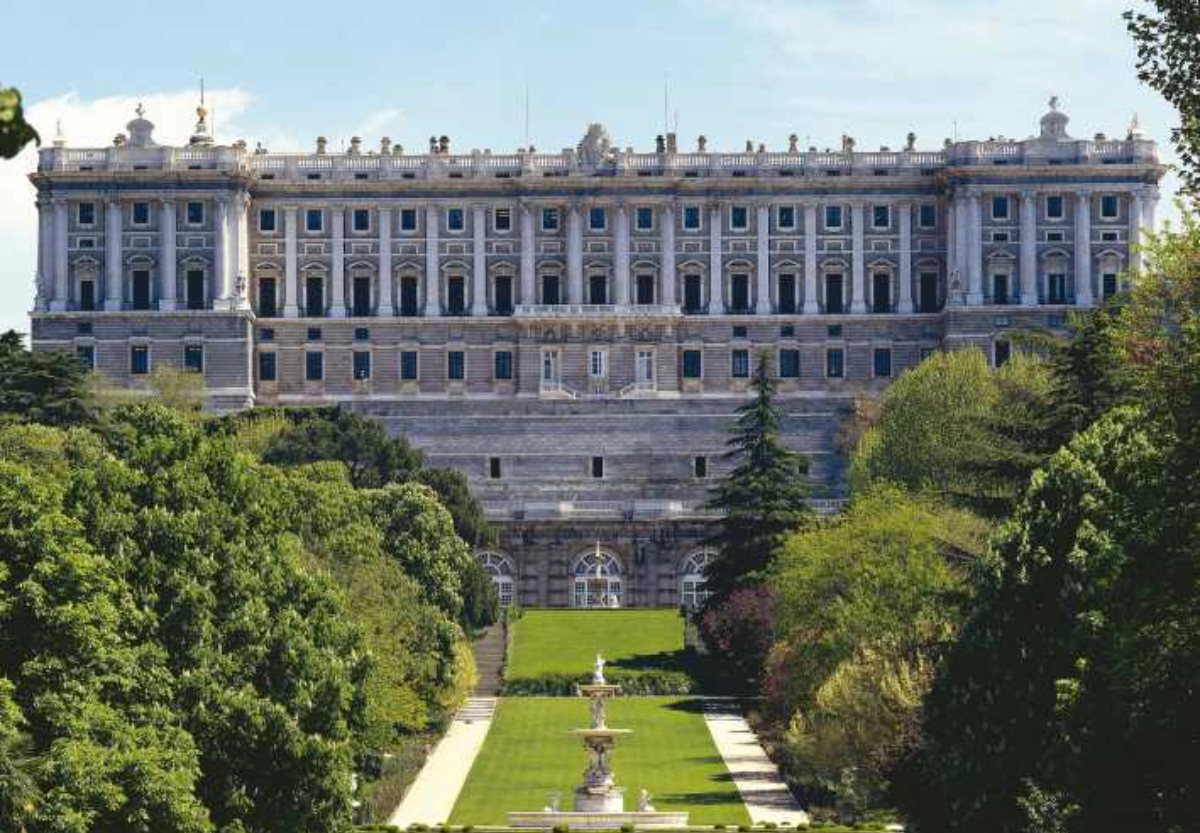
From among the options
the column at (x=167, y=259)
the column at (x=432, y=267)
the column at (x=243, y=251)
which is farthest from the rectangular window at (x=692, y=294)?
the column at (x=167, y=259)

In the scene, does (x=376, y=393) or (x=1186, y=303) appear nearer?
(x=1186, y=303)

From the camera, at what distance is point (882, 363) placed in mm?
135250

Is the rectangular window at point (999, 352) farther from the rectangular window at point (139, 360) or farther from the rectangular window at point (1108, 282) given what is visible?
the rectangular window at point (139, 360)

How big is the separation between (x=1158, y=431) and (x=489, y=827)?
2834 cm

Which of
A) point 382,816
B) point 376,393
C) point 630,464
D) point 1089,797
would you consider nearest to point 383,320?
point 376,393

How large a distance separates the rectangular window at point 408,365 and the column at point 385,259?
216 cm

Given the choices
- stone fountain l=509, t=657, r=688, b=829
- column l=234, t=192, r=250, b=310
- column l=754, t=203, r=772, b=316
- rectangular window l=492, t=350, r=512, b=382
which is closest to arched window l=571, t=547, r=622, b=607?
rectangular window l=492, t=350, r=512, b=382

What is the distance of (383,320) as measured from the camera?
136 m

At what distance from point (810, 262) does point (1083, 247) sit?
40.1 ft

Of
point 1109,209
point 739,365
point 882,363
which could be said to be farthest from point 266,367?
point 1109,209

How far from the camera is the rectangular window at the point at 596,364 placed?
134875mm

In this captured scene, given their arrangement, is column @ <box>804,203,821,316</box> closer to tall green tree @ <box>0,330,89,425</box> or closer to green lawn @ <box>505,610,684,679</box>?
green lawn @ <box>505,610,684,679</box>

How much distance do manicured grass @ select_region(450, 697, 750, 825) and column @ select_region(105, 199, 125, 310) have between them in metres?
49.0

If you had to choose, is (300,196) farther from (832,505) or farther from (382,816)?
(382,816)
